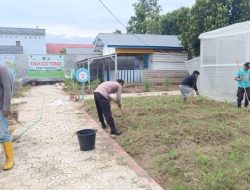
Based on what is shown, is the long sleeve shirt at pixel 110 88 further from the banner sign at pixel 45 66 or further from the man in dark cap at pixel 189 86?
the banner sign at pixel 45 66

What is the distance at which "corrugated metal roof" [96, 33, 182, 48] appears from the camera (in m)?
20.4

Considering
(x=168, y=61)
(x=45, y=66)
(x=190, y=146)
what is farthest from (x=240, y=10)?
(x=190, y=146)

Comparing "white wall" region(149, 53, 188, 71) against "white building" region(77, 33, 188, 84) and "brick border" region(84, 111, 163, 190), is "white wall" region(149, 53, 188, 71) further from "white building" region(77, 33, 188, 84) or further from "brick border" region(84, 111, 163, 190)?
"brick border" region(84, 111, 163, 190)

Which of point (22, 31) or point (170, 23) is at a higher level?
point (22, 31)

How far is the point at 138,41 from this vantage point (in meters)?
21.3

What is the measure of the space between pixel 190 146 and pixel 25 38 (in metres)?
44.0

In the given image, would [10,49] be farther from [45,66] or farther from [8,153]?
[8,153]

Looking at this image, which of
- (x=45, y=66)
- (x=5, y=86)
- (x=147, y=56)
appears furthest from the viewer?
(x=45, y=66)

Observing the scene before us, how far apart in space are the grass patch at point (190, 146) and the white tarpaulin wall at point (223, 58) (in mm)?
2509

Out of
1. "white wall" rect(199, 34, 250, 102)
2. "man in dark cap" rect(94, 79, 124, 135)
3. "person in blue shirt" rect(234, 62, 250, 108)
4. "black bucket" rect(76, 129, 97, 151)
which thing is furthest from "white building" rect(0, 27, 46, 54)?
"black bucket" rect(76, 129, 97, 151)

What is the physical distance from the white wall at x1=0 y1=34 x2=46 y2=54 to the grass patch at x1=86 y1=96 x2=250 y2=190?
39646 millimetres

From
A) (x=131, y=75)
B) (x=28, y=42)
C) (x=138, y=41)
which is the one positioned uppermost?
(x=28, y=42)

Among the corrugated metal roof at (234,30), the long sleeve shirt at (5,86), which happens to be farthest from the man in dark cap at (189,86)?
the long sleeve shirt at (5,86)

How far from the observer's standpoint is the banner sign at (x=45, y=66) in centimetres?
2491
